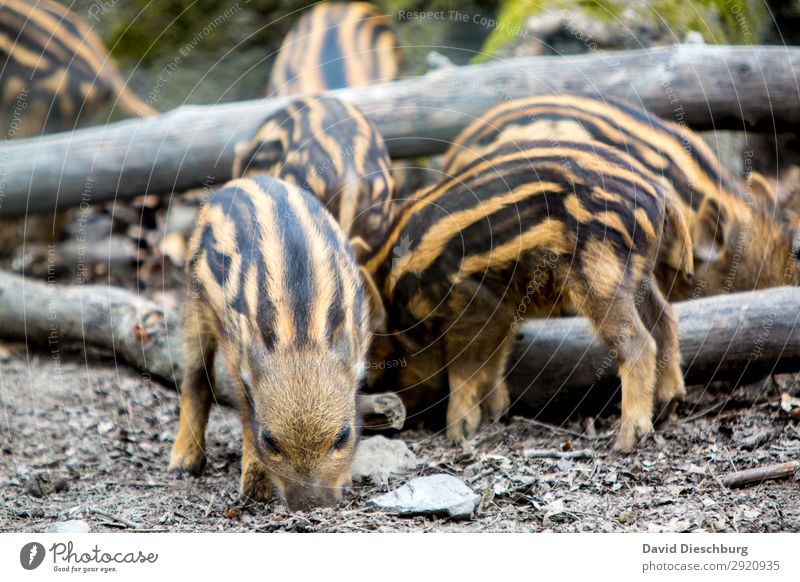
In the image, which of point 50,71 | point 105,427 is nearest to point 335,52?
point 50,71

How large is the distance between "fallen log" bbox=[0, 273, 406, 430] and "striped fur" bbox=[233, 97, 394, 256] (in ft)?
1.73

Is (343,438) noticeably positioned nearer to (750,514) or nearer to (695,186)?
(750,514)

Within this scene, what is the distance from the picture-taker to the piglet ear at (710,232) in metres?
2.52

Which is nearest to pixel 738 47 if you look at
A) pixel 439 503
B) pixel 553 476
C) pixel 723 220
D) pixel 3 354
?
pixel 723 220

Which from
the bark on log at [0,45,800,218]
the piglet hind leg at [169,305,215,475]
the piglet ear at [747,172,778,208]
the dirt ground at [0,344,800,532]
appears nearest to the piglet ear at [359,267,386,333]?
the dirt ground at [0,344,800,532]

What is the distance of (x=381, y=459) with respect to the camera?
6.94ft

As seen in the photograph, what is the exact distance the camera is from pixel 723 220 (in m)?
2.55

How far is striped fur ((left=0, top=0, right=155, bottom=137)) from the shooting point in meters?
3.52

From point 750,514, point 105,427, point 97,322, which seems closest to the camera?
point 750,514

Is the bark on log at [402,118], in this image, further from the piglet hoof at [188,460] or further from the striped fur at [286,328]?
the piglet hoof at [188,460]

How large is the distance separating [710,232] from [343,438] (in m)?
1.23

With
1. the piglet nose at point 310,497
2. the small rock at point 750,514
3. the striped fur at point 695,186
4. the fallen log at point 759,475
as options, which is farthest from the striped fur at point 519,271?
the piglet nose at point 310,497

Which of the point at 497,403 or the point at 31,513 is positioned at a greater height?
the point at 497,403

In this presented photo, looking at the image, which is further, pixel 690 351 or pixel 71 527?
pixel 690 351
